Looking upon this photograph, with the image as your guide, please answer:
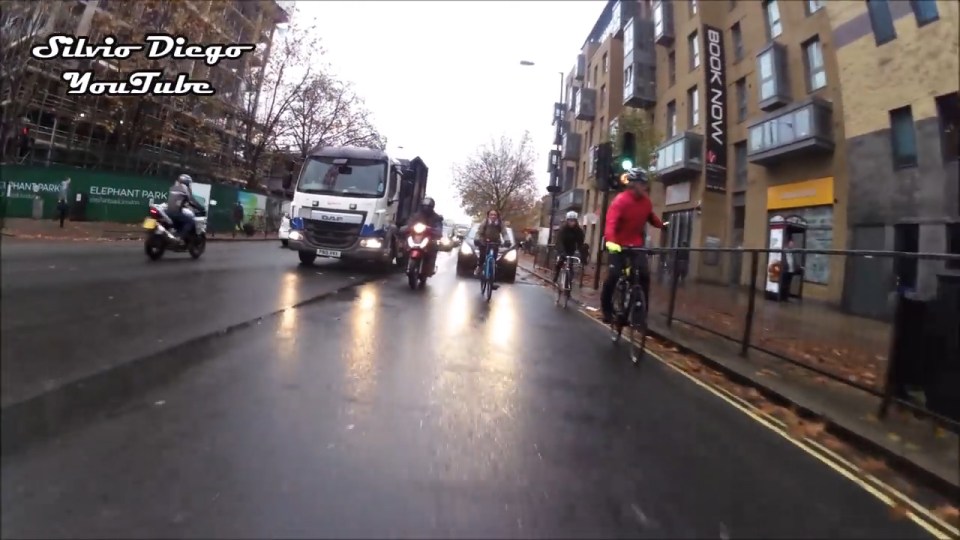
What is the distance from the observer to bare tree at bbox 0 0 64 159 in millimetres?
2506

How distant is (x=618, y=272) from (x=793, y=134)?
1590 cm

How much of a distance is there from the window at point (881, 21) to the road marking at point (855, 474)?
14.6 meters

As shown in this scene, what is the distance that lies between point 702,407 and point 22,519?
441 cm

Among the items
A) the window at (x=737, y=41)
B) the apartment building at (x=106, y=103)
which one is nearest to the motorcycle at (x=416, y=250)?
the apartment building at (x=106, y=103)

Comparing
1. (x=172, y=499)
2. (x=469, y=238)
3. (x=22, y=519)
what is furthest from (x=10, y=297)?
(x=469, y=238)

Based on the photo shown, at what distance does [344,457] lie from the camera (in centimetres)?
290

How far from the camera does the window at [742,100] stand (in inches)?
964

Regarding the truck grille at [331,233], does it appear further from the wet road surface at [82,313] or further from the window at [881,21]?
the window at [881,21]

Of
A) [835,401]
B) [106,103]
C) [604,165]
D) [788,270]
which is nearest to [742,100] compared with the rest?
[604,165]

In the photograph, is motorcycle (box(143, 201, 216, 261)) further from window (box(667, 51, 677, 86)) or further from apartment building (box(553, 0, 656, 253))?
window (box(667, 51, 677, 86))

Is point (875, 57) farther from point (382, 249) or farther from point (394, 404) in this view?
point (394, 404)

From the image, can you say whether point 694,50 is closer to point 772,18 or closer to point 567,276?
point 772,18

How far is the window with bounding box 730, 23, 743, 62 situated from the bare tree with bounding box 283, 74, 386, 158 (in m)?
19.6

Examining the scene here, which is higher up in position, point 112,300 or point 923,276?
point 923,276
